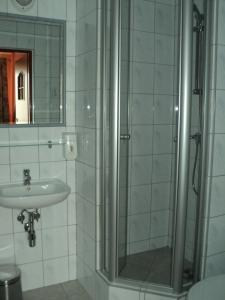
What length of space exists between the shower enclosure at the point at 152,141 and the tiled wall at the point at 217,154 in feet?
0.22

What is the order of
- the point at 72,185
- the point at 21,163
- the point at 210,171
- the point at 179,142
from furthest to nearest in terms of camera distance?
the point at 72,185 → the point at 21,163 → the point at 210,171 → the point at 179,142

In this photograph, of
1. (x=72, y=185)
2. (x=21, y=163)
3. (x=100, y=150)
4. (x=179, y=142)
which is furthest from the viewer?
(x=72, y=185)

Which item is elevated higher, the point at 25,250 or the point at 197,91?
the point at 197,91

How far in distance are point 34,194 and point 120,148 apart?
2.43ft

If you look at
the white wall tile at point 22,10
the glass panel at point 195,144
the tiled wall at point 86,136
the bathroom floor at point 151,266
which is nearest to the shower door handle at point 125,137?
the tiled wall at point 86,136

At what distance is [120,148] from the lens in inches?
82.9

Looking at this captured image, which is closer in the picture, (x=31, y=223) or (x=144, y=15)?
(x=144, y=15)

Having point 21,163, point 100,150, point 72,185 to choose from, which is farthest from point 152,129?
point 21,163

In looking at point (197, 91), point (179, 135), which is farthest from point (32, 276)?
point (197, 91)

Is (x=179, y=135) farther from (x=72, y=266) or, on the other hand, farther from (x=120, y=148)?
(x=72, y=266)

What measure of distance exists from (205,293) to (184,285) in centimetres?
51

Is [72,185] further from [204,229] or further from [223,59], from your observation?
[223,59]

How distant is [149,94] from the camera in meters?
2.35

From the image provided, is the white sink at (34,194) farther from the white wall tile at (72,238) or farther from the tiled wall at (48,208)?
the white wall tile at (72,238)
